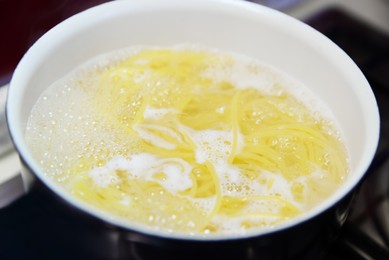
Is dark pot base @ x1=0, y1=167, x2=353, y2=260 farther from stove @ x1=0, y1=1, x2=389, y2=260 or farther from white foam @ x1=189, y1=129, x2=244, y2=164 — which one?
white foam @ x1=189, y1=129, x2=244, y2=164

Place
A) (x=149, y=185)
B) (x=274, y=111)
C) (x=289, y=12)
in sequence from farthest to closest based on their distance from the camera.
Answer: (x=289, y=12)
(x=274, y=111)
(x=149, y=185)

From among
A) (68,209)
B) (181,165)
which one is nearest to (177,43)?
(181,165)

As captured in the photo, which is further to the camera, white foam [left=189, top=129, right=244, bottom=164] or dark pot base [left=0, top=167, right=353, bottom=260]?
white foam [left=189, top=129, right=244, bottom=164]

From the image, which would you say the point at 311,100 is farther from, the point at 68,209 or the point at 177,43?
the point at 68,209

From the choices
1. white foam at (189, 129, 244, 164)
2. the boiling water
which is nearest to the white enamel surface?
the boiling water

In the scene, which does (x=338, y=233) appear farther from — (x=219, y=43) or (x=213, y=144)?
(x=219, y=43)

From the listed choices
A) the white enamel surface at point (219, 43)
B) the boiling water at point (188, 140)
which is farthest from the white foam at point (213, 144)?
the white enamel surface at point (219, 43)
